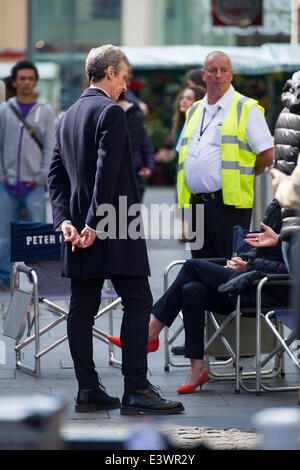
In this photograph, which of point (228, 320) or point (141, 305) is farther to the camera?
point (228, 320)

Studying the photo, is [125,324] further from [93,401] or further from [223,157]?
[223,157]

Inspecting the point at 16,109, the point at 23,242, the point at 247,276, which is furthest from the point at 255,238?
the point at 16,109

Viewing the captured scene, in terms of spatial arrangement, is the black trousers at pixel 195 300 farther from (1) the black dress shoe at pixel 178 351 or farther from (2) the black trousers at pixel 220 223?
(1) the black dress shoe at pixel 178 351

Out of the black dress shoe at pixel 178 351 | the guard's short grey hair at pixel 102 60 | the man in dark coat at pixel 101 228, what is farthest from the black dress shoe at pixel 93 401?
the guard's short grey hair at pixel 102 60

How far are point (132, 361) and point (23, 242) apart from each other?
1750 mm

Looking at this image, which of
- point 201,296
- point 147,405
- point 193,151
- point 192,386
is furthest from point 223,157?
point 147,405

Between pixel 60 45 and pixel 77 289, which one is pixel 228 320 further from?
pixel 60 45

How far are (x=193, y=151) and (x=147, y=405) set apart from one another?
221 cm

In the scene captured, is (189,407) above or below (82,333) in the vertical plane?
below

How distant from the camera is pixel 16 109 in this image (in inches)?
378

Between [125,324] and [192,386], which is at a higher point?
[125,324]

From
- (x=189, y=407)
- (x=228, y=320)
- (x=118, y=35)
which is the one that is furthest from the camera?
(x=118, y=35)

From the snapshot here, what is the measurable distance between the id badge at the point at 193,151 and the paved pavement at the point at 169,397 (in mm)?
1406

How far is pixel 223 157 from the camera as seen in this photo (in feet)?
22.5
